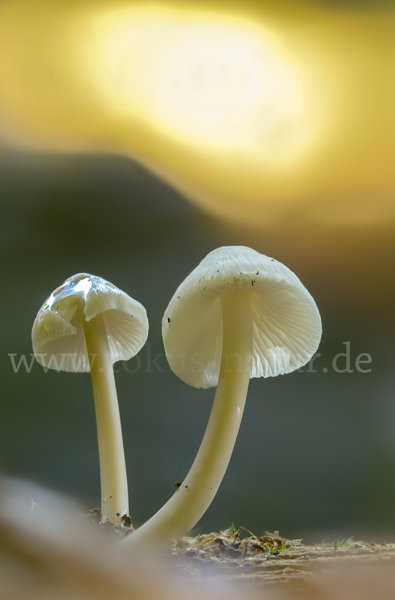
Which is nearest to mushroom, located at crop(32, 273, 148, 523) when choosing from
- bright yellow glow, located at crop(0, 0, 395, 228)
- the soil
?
the soil

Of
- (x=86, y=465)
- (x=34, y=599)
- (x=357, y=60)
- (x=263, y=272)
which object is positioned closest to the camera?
(x=34, y=599)

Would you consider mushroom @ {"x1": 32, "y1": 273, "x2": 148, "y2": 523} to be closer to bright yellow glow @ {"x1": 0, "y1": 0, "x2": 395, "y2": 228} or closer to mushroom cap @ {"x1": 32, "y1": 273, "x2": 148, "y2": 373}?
mushroom cap @ {"x1": 32, "y1": 273, "x2": 148, "y2": 373}

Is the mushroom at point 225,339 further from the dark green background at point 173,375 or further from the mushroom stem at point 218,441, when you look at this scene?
the dark green background at point 173,375

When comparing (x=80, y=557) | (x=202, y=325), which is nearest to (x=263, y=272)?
(x=202, y=325)

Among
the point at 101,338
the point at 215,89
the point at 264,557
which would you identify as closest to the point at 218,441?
the point at 264,557

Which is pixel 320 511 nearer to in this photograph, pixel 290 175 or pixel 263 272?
pixel 263 272

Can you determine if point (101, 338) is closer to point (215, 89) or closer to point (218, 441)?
point (218, 441)

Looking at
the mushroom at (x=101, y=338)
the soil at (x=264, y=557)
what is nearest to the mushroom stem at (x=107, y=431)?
the mushroom at (x=101, y=338)
